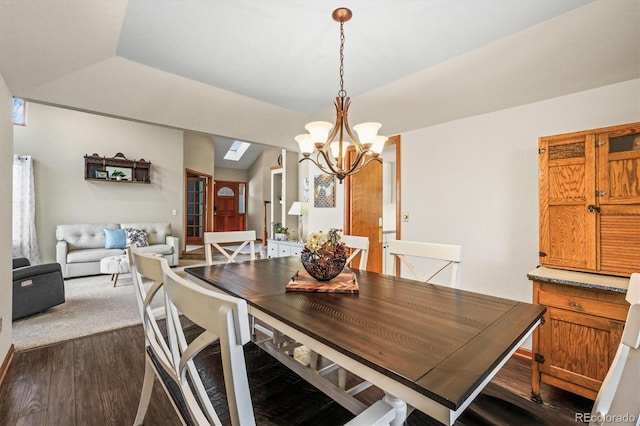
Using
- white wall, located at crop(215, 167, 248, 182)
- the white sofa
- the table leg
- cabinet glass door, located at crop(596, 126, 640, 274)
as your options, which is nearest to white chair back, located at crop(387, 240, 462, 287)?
cabinet glass door, located at crop(596, 126, 640, 274)

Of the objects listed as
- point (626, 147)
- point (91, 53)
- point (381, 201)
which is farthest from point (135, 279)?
point (381, 201)

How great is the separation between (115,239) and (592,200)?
6.30m

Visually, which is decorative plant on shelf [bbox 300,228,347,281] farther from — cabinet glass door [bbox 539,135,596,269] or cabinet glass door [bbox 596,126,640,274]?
cabinet glass door [bbox 596,126,640,274]

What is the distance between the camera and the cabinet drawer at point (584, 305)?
155cm

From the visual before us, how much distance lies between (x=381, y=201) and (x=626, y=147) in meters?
2.60

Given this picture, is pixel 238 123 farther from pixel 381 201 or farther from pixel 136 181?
pixel 136 181

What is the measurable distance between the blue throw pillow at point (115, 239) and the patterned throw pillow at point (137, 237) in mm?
92

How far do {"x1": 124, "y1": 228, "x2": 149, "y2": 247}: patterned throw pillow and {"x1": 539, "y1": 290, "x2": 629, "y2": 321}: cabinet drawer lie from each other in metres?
5.76

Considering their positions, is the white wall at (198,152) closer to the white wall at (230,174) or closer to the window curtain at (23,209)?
the white wall at (230,174)

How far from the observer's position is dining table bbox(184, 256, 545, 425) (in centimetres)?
71

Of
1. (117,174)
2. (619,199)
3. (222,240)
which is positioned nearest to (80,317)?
(222,240)

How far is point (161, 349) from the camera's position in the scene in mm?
1273

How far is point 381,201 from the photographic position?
4098mm

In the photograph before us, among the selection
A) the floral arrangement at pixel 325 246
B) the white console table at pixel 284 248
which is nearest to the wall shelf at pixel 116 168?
the white console table at pixel 284 248
